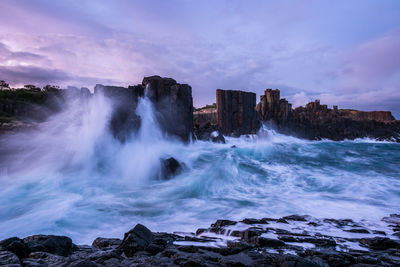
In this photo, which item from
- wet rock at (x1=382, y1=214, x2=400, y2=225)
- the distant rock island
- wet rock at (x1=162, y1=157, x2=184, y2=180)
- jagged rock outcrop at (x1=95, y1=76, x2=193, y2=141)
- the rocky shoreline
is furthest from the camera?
the distant rock island

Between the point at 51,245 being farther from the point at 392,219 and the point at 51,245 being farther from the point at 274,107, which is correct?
the point at 274,107

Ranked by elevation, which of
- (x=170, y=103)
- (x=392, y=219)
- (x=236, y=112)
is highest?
(x=236, y=112)

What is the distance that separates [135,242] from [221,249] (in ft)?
3.64

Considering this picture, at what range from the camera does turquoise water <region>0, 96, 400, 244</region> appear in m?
5.45

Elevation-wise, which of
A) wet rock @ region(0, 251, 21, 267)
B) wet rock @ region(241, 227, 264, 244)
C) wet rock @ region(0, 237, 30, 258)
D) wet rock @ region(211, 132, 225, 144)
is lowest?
wet rock @ region(241, 227, 264, 244)

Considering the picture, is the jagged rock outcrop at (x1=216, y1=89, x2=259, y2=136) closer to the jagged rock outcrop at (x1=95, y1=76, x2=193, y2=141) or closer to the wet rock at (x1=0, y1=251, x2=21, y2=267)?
the jagged rock outcrop at (x1=95, y1=76, x2=193, y2=141)

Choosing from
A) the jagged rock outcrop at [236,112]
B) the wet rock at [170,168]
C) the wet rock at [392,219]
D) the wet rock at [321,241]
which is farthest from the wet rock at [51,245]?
the jagged rock outcrop at [236,112]

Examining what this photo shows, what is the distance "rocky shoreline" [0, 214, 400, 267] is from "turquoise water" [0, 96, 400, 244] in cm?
155

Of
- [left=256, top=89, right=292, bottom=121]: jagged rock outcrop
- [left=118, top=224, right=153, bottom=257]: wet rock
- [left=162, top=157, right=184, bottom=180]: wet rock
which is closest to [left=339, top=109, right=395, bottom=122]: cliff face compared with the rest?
[left=256, top=89, right=292, bottom=121]: jagged rock outcrop

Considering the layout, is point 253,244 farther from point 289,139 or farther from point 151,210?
point 289,139

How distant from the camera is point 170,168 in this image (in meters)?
10.0

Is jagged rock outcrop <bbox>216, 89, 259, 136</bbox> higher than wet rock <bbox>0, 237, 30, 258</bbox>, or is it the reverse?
jagged rock outcrop <bbox>216, 89, 259, 136</bbox>

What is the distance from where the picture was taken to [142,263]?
7.78ft

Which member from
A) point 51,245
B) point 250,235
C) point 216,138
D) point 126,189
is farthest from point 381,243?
point 216,138
